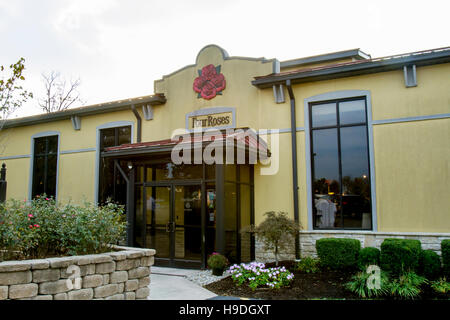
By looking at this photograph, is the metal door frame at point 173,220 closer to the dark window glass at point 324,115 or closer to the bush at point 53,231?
the dark window glass at point 324,115

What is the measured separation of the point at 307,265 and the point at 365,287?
79.6 inches

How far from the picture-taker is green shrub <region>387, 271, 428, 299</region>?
6.55m

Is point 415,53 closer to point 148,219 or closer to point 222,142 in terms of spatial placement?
point 222,142

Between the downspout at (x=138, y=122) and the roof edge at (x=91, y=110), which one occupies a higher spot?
the roof edge at (x=91, y=110)

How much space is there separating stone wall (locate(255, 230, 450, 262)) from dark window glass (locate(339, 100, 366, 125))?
9.24ft

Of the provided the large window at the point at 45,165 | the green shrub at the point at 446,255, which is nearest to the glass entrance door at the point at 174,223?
the green shrub at the point at 446,255

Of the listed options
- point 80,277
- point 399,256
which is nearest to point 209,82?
point 399,256

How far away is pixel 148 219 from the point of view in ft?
35.4

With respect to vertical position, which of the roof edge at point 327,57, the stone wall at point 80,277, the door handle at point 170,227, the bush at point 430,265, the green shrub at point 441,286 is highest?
the roof edge at point 327,57

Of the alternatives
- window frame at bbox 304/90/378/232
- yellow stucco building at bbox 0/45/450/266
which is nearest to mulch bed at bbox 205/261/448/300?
yellow stucco building at bbox 0/45/450/266

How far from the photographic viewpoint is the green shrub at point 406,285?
6.55 meters

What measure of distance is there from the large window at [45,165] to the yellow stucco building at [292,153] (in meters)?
4.39

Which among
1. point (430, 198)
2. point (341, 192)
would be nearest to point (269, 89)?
point (341, 192)
